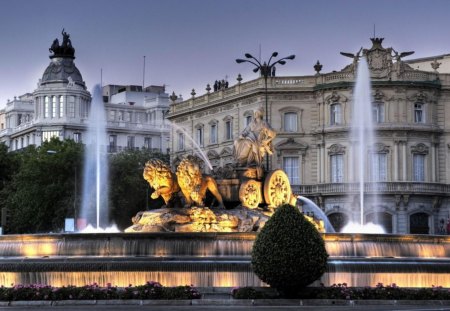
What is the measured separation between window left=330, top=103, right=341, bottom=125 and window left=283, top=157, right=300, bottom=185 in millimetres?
3773

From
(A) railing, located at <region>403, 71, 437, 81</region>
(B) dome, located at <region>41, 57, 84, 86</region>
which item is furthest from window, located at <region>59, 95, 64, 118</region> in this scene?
(A) railing, located at <region>403, 71, 437, 81</region>

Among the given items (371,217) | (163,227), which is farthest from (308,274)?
(371,217)

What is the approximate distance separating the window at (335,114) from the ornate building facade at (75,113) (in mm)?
39622

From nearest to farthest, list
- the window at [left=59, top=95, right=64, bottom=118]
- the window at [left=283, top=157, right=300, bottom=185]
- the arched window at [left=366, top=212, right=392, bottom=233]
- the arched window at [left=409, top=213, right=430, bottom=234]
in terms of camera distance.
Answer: the arched window at [left=366, top=212, right=392, bottom=233] < the arched window at [left=409, top=213, right=430, bottom=234] < the window at [left=283, top=157, right=300, bottom=185] < the window at [left=59, top=95, right=64, bottom=118]

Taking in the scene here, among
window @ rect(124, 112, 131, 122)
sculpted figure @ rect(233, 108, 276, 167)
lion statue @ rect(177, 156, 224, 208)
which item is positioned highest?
window @ rect(124, 112, 131, 122)

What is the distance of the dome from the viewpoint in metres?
120

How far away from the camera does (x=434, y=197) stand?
239ft

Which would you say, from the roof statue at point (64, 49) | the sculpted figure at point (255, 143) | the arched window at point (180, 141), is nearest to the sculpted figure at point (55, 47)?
the roof statue at point (64, 49)

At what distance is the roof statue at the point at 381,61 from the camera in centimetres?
7406

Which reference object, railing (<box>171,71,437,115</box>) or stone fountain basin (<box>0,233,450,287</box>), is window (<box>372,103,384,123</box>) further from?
stone fountain basin (<box>0,233,450,287</box>)

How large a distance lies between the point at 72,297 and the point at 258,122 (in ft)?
30.1

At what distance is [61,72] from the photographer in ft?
397

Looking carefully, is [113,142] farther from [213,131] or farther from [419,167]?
[419,167]

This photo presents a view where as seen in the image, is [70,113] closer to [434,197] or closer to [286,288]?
[434,197]
